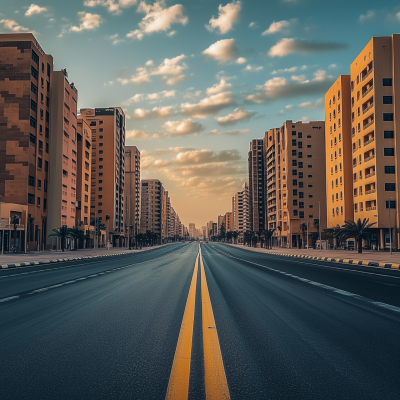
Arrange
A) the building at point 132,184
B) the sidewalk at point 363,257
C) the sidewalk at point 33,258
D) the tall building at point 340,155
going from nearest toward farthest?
the sidewalk at point 363,257 < the sidewalk at point 33,258 < the tall building at point 340,155 < the building at point 132,184

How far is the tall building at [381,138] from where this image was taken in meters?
60.9

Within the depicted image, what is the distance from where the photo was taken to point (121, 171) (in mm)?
137875

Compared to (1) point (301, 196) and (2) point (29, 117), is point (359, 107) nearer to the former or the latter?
(1) point (301, 196)

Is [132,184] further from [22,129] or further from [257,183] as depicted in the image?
[22,129]

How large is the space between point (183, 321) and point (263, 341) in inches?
74.1

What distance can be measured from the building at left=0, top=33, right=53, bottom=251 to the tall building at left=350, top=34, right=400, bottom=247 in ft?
173

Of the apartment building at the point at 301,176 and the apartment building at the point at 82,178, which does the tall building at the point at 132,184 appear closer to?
the apartment building at the point at 82,178

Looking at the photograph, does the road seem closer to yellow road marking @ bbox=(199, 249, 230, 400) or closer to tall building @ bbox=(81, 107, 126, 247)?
yellow road marking @ bbox=(199, 249, 230, 400)

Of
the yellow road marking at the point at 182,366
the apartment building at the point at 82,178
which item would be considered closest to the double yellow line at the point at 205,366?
the yellow road marking at the point at 182,366

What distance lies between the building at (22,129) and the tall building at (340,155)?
5479 centimetres

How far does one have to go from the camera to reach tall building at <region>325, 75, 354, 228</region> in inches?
3031

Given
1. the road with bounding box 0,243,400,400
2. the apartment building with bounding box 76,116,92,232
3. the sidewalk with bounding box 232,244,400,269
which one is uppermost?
the apartment building with bounding box 76,116,92,232

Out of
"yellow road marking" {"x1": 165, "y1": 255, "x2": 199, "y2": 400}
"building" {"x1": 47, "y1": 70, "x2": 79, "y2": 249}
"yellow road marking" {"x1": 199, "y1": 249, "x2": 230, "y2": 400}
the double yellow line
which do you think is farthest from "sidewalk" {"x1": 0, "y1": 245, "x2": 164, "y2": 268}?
"building" {"x1": 47, "y1": 70, "x2": 79, "y2": 249}

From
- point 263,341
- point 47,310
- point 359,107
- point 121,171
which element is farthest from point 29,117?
point 121,171
